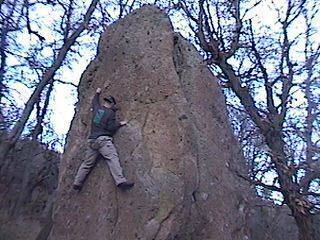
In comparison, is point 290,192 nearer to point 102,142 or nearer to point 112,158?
point 112,158

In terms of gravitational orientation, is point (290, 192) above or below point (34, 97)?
below

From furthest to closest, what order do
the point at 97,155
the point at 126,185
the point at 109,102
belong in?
1. the point at 109,102
2. the point at 97,155
3. the point at 126,185

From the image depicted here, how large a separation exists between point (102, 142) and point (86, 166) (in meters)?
0.51

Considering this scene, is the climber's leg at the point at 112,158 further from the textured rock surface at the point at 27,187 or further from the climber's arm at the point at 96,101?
the textured rock surface at the point at 27,187

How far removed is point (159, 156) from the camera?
8438mm

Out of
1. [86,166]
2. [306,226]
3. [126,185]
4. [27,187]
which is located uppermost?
[27,187]

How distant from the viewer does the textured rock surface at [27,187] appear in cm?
1586

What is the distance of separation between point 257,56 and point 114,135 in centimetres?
578

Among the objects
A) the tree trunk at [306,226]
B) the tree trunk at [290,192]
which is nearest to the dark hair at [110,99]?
the tree trunk at [290,192]

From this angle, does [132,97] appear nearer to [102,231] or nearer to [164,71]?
[164,71]

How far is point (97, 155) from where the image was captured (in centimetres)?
871

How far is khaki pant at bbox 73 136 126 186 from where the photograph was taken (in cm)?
841

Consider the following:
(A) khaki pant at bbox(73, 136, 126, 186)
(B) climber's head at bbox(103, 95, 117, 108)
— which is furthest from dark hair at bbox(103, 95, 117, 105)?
(A) khaki pant at bbox(73, 136, 126, 186)

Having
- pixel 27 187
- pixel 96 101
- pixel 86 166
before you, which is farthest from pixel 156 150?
pixel 27 187
